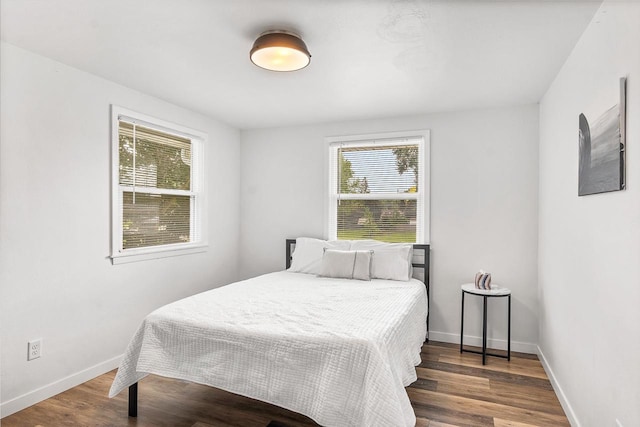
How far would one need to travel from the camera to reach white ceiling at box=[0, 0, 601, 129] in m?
1.99

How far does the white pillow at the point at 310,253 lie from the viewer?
405cm

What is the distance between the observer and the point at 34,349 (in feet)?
8.51

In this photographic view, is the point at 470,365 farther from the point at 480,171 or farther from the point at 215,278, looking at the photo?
the point at 215,278

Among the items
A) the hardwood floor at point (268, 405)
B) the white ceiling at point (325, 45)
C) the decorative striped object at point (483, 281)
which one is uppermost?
the white ceiling at point (325, 45)

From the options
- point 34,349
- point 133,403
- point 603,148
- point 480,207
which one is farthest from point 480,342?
point 34,349

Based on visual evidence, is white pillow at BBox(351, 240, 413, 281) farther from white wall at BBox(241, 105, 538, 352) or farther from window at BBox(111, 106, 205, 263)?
window at BBox(111, 106, 205, 263)

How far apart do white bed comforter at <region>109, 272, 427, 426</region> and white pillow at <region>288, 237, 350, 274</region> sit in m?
1.20

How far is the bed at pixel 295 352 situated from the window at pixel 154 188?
110cm

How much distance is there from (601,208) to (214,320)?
2.25 metres

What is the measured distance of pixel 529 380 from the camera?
3.00m

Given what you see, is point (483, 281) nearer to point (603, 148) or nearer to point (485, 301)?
point (485, 301)

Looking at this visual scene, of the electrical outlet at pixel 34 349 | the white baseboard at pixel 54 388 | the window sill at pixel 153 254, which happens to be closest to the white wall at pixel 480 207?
the window sill at pixel 153 254

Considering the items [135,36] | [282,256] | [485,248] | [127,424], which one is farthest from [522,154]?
[127,424]

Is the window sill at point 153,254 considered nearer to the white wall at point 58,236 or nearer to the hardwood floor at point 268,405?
the white wall at point 58,236
